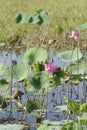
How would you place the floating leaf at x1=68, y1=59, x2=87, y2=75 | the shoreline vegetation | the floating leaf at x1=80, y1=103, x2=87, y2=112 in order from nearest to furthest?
the floating leaf at x1=80, y1=103, x2=87, y2=112 < the floating leaf at x1=68, y1=59, x2=87, y2=75 < the shoreline vegetation

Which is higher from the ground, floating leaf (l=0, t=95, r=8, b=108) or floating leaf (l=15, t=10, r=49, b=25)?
floating leaf (l=15, t=10, r=49, b=25)

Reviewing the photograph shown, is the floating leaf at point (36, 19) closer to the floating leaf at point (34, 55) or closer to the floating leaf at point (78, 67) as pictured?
the floating leaf at point (34, 55)

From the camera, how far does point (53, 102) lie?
305 cm

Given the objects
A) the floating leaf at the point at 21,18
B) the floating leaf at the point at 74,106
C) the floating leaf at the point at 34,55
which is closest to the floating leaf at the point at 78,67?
the floating leaf at the point at 34,55

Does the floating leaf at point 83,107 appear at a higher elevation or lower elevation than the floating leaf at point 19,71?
lower

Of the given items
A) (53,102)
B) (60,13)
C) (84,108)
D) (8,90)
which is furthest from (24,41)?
(84,108)

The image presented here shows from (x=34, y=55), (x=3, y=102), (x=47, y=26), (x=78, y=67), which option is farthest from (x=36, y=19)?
(x=47, y=26)

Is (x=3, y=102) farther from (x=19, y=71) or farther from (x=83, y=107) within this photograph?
(x=83, y=107)

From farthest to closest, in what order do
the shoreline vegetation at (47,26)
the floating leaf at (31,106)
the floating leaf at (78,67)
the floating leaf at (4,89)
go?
the shoreline vegetation at (47,26), the floating leaf at (78,67), the floating leaf at (4,89), the floating leaf at (31,106)

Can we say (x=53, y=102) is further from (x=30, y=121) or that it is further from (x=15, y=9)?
(x=15, y=9)

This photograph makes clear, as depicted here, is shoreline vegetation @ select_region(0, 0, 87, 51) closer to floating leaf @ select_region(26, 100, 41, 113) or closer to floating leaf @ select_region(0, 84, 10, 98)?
floating leaf @ select_region(0, 84, 10, 98)

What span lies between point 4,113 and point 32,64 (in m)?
0.36

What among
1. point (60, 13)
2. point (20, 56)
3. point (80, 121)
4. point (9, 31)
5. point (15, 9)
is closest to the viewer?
point (80, 121)

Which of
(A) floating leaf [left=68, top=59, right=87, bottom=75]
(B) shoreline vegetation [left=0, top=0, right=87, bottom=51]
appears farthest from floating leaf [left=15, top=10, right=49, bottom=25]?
(B) shoreline vegetation [left=0, top=0, right=87, bottom=51]
